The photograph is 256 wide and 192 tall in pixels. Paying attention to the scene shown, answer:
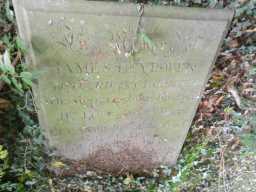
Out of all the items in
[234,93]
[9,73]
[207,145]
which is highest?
[9,73]

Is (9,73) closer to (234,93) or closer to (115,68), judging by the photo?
(115,68)

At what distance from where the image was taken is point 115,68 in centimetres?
141

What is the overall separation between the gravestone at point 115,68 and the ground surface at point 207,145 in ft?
0.62

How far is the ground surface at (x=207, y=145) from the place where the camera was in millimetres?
1806

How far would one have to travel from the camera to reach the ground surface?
5.92ft

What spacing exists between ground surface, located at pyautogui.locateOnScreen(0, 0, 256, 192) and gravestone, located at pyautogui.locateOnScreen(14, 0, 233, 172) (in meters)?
0.19

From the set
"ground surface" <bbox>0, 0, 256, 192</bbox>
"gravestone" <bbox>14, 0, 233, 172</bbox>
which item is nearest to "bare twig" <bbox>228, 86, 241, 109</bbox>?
"ground surface" <bbox>0, 0, 256, 192</bbox>

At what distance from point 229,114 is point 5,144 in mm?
1650

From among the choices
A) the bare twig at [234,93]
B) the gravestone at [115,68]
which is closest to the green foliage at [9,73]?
the gravestone at [115,68]

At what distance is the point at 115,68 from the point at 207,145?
1141mm

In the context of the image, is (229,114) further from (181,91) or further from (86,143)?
(86,143)

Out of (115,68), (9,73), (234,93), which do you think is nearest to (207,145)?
(234,93)

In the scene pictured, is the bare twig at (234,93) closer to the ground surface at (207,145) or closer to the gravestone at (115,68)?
the ground surface at (207,145)

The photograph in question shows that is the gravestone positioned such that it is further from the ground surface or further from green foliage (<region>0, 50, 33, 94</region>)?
the ground surface
